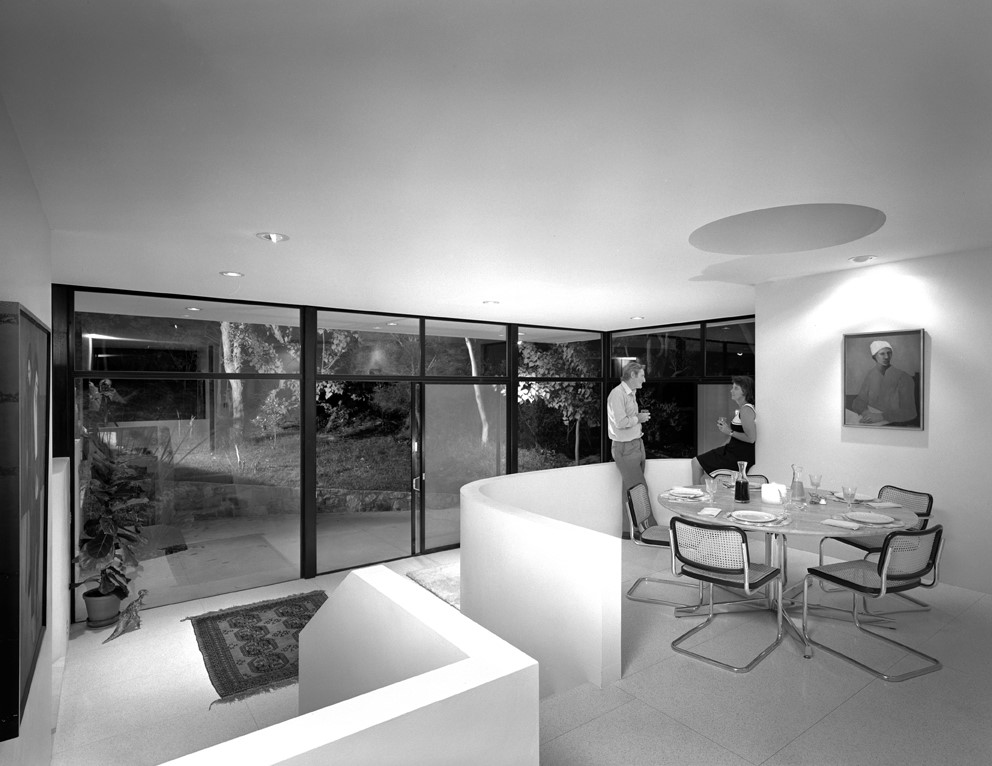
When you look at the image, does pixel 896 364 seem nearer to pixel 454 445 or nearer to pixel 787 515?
pixel 787 515

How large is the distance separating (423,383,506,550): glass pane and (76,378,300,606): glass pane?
56.4 inches

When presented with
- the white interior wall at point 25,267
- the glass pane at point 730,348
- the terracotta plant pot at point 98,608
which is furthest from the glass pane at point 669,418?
the white interior wall at point 25,267

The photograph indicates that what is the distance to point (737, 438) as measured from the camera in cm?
526

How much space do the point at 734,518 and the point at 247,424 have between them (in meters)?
4.06

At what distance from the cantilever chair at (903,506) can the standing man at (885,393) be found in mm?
495

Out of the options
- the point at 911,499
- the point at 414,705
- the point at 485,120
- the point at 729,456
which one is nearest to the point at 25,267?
the point at 485,120

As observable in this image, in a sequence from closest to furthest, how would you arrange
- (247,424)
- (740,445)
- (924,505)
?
(924,505) → (247,424) → (740,445)

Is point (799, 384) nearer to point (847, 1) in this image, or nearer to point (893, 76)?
point (893, 76)

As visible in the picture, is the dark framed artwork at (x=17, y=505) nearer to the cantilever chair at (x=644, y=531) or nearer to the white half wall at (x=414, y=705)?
the white half wall at (x=414, y=705)

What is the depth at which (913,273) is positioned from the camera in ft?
13.0

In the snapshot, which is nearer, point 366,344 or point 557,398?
point 366,344

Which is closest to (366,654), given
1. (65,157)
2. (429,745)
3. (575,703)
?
(429,745)

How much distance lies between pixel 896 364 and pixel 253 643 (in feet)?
16.1

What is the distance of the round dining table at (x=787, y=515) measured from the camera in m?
3.16
